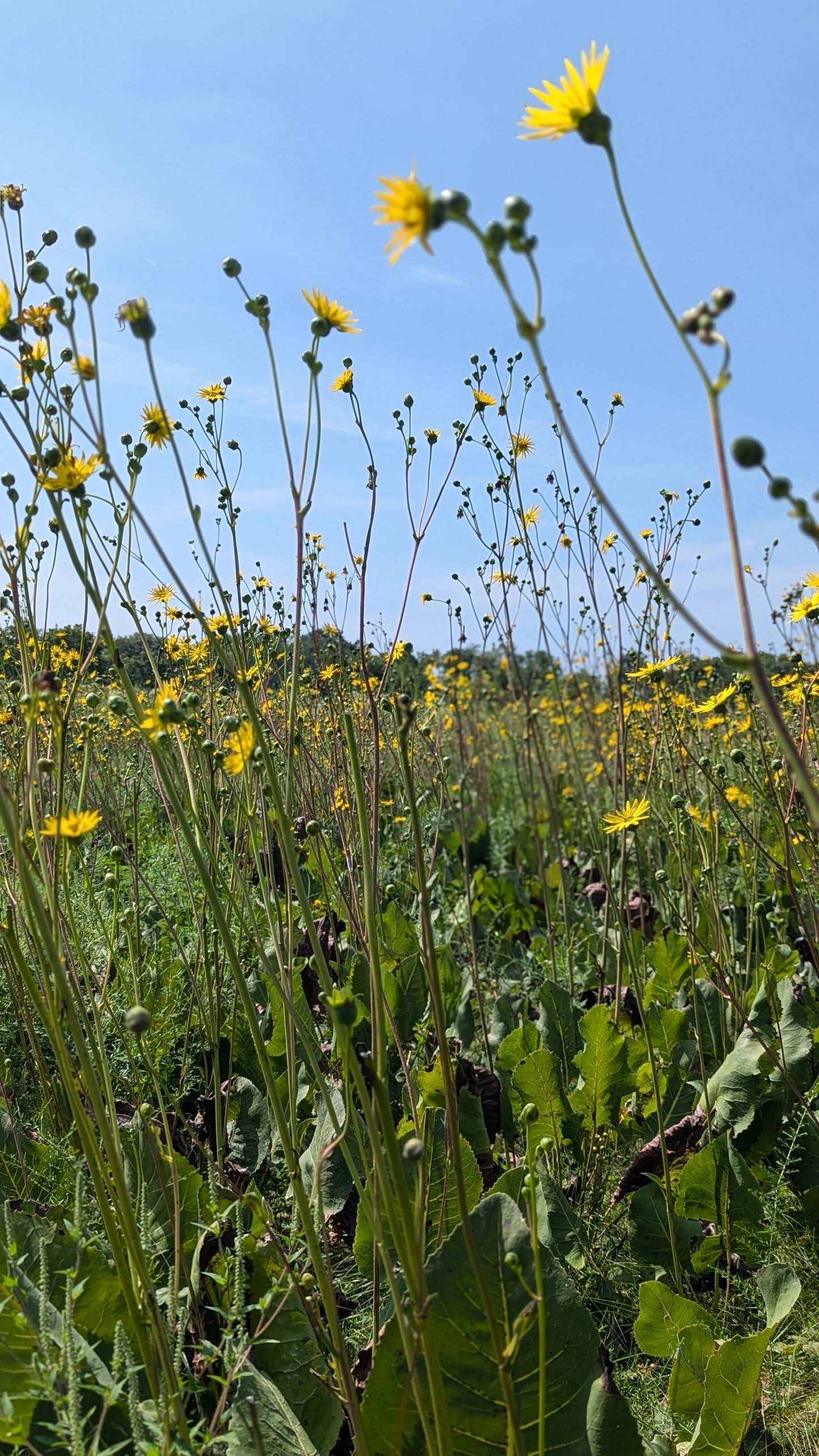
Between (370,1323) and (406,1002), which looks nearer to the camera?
(370,1323)

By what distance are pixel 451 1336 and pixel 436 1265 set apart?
0.10 metres

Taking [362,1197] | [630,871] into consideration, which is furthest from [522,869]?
[362,1197]

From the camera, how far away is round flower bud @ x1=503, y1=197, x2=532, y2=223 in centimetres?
77

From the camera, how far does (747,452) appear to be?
28.9 inches

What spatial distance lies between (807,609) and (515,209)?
142 centimetres

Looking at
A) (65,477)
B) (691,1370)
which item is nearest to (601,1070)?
(691,1370)

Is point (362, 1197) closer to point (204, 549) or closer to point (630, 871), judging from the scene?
point (204, 549)

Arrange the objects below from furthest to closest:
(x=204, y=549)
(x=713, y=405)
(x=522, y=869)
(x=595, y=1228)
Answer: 1. (x=522, y=869)
2. (x=595, y=1228)
3. (x=204, y=549)
4. (x=713, y=405)

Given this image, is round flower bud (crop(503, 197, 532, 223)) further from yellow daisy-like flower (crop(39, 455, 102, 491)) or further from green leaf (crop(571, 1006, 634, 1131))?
green leaf (crop(571, 1006, 634, 1131))

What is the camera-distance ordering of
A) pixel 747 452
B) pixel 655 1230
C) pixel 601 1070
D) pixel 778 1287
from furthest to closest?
pixel 601 1070
pixel 655 1230
pixel 778 1287
pixel 747 452

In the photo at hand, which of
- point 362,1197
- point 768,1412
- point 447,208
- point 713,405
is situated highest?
point 447,208

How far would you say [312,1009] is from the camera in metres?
3.09

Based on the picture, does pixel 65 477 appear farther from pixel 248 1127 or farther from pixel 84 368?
pixel 248 1127

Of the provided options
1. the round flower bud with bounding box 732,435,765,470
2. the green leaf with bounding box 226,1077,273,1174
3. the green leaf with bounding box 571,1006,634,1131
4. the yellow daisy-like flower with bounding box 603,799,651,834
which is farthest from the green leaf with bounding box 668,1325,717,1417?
the round flower bud with bounding box 732,435,765,470
